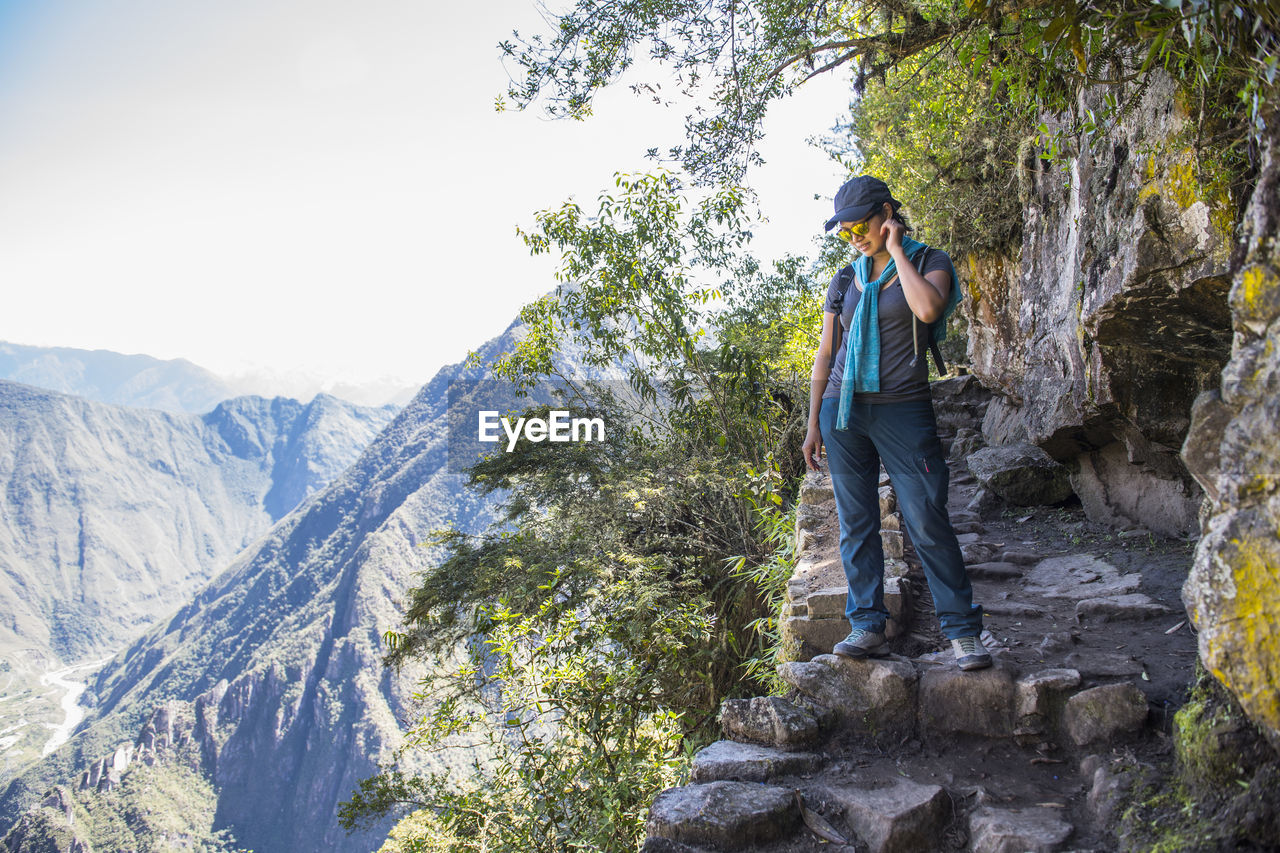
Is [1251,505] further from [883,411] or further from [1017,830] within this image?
[883,411]

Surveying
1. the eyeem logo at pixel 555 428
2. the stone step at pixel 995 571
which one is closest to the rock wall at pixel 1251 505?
the stone step at pixel 995 571

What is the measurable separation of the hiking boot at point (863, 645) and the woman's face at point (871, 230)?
59.5 inches

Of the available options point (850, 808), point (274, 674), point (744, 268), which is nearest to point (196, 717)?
point (274, 674)

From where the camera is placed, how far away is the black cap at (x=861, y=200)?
2686 mm

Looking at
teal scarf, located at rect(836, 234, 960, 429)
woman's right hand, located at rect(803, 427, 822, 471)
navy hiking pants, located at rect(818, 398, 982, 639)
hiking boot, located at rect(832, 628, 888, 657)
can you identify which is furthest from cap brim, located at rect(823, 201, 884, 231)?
hiking boot, located at rect(832, 628, 888, 657)

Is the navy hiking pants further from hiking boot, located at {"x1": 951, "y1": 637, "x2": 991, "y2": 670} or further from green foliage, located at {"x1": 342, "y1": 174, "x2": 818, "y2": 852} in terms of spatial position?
green foliage, located at {"x1": 342, "y1": 174, "x2": 818, "y2": 852}

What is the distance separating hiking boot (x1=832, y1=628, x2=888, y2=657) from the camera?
271 cm

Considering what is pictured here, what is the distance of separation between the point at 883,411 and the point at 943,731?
1.19 meters

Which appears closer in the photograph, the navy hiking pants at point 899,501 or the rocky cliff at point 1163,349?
the rocky cliff at point 1163,349

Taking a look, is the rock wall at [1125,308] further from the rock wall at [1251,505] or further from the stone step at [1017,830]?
the stone step at [1017,830]

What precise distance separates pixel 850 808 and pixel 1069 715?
0.79 metres

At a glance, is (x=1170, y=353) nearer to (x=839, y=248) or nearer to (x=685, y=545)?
(x=685, y=545)

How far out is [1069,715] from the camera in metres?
2.28

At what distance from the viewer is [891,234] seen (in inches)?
104
